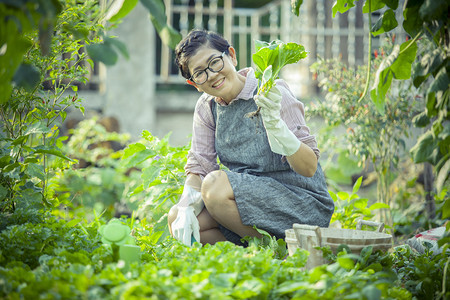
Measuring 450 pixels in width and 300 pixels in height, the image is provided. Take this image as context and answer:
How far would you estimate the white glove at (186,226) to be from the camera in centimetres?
211

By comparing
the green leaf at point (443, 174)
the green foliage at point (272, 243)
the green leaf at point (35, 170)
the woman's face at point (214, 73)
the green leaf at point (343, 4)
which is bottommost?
the green foliage at point (272, 243)

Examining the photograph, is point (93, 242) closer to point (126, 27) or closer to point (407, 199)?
point (407, 199)

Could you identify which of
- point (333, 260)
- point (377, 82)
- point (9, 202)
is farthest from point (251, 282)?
point (9, 202)

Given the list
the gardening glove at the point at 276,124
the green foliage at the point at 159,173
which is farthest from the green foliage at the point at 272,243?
the green foliage at the point at 159,173

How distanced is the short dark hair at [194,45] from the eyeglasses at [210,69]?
0.07 m

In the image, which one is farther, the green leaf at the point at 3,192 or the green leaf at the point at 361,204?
the green leaf at the point at 361,204

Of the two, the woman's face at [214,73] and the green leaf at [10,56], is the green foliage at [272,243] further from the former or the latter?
the green leaf at [10,56]

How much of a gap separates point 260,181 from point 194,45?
66 cm

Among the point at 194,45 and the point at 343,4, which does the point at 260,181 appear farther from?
the point at 343,4

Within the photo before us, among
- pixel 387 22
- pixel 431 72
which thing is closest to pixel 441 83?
pixel 431 72

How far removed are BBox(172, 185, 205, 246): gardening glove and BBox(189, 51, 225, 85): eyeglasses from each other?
0.49 metres

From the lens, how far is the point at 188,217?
7.05 feet

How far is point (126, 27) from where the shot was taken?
18.9 feet

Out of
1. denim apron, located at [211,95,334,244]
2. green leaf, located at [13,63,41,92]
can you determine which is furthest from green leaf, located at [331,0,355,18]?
green leaf, located at [13,63,41,92]
